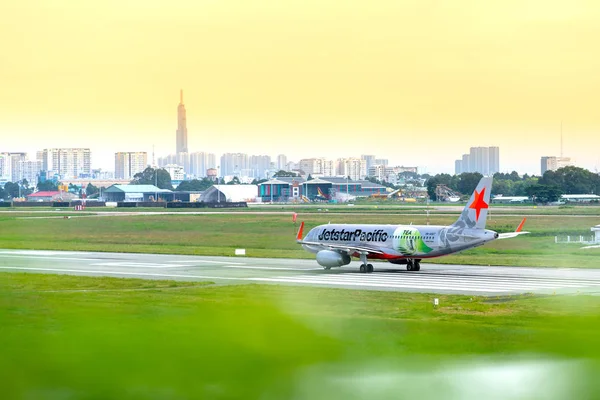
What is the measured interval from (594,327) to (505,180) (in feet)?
492

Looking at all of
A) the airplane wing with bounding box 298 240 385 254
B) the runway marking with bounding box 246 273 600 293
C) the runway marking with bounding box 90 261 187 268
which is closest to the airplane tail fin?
the runway marking with bounding box 246 273 600 293

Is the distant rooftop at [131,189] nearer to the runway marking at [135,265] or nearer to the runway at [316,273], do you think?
the runway at [316,273]

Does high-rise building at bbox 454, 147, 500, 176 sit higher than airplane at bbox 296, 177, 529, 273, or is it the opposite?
high-rise building at bbox 454, 147, 500, 176

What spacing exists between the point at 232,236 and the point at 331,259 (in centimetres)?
3133

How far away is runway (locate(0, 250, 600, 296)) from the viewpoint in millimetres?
34750

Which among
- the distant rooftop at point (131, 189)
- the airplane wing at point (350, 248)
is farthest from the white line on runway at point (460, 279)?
the distant rooftop at point (131, 189)

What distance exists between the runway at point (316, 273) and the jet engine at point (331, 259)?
432 millimetres

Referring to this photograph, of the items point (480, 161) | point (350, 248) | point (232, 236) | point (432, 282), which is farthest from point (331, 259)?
point (480, 161)

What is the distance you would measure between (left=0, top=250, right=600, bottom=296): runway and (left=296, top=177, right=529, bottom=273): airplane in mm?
780

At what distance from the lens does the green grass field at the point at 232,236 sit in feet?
179

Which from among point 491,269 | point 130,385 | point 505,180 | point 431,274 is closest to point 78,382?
point 130,385

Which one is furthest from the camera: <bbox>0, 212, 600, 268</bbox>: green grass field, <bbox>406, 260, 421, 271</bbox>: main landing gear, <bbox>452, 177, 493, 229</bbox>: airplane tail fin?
<bbox>0, 212, 600, 268</bbox>: green grass field

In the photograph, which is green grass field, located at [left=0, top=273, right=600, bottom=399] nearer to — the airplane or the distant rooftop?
the airplane

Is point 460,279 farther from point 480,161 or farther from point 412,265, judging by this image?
point 480,161
